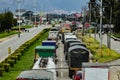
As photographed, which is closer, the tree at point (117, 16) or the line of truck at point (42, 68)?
the line of truck at point (42, 68)

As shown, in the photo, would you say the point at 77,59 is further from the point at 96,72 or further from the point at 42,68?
the point at 96,72

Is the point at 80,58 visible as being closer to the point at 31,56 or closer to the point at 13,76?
the point at 13,76

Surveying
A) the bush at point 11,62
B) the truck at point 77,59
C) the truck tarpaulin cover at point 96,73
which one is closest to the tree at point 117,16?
the bush at point 11,62

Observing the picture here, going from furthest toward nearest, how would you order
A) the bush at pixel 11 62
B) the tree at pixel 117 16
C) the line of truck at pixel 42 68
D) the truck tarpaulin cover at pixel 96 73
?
the tree at pixel 117 16
the bush at pixel 11 62
the truck tarpaulin cover at pixel 96 73
the line of truck at pixel 42 68

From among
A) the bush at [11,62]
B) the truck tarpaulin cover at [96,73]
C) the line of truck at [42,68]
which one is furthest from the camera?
the bush at [11,62]

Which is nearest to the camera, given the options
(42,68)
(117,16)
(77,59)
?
(42,68)

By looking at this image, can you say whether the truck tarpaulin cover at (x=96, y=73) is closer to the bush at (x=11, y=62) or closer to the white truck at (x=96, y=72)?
the white truck at (x=96, y=72)

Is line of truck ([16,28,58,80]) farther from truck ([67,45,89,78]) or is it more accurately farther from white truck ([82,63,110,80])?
truck ([67,45,89,78])

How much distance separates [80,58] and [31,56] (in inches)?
645

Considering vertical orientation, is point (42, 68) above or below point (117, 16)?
Result: below

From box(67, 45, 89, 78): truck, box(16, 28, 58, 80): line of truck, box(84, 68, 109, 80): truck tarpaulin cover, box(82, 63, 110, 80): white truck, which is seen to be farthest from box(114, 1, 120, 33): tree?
box(84, 68, 109, 80): truck tarpaulin cover

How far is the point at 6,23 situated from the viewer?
115 metres

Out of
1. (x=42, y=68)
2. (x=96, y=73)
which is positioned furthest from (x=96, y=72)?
(x=42, y=68)

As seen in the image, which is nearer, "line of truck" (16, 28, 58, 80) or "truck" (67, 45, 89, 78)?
"line of truck" (16, 28, 58, 80)
